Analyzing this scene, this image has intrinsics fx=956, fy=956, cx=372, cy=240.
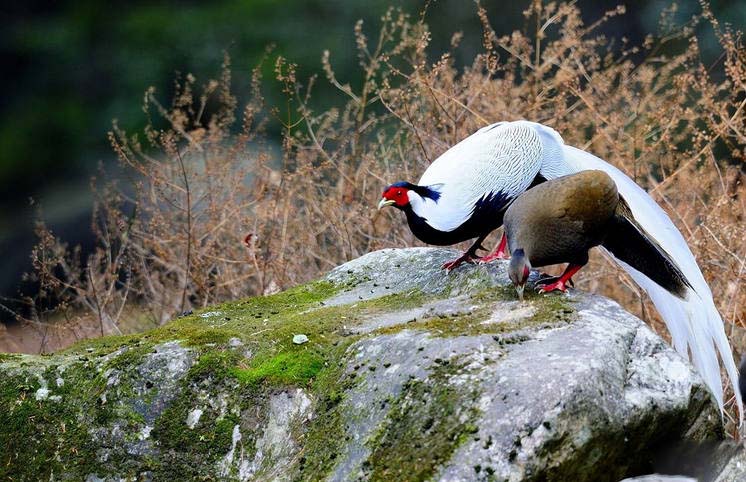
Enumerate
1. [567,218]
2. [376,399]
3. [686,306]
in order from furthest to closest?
[686,306]
[567,218]
[376,399]

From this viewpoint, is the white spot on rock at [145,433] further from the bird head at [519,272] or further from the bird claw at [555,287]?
the bird claw at [555,287]

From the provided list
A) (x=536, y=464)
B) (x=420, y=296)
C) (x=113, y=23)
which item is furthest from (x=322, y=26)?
(x=536, y=464)

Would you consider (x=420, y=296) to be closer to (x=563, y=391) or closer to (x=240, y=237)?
(x=563, y=391)

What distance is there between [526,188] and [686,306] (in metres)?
0.92

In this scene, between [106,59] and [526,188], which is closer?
[526,188]

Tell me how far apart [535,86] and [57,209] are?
604 cm

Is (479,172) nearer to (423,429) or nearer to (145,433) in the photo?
(423,429)

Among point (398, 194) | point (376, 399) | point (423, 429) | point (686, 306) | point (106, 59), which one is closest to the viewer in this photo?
point (423, 429)

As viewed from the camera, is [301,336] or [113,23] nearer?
[301,336]

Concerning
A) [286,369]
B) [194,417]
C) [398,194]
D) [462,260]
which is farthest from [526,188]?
[194,417]

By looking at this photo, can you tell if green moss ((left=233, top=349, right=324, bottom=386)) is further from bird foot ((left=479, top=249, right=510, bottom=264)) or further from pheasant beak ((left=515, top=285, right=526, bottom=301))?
bird foot ((left=479, top=249, right=510, bottom=264))

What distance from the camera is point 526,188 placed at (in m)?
4.43

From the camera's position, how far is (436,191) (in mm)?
4211

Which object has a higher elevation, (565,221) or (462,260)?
(565,221)
